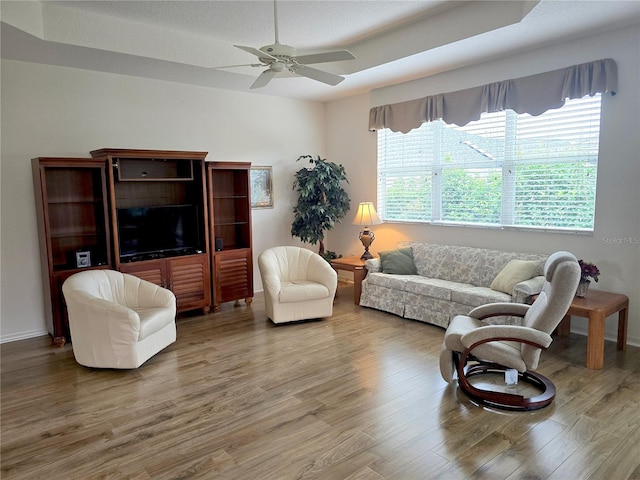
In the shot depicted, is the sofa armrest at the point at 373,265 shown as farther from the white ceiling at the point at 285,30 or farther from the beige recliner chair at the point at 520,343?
the white ceiling at the point at 285,30

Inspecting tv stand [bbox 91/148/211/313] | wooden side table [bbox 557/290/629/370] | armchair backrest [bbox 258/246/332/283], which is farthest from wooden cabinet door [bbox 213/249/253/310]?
wooden side table [bbox 557/290/629/370]

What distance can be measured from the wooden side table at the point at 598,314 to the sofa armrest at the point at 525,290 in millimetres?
345

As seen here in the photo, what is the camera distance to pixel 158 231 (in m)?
5.17

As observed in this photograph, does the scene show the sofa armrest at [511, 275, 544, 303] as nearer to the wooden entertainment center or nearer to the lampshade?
the lampshade

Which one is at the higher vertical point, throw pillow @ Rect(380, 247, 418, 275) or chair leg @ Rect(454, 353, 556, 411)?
throw pillow @ Rect(380, 247, 418, 275)

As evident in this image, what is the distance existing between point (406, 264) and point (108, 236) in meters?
3.47

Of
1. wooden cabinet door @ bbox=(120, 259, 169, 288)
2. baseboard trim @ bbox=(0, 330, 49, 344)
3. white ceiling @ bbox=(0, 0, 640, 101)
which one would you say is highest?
white ceiling @ bbox=(0, 0, 640, 101)

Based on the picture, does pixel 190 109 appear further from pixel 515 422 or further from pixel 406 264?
pixel 515 422

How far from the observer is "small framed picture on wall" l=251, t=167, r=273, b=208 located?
249 inches

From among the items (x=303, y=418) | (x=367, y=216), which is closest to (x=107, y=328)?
(x=303, y=418)

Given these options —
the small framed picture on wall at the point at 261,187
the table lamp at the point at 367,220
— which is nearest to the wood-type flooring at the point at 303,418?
the table lamp at the point at 367,220

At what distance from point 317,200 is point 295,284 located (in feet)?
5.87

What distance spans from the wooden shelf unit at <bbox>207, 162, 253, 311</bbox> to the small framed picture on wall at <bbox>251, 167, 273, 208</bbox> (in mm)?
414

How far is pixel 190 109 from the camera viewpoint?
5.61 m
